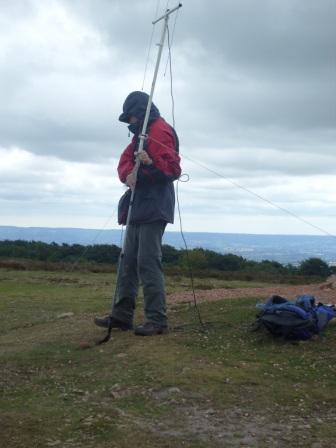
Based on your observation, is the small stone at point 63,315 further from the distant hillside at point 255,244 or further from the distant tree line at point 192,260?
the distant tree line at point 192,260

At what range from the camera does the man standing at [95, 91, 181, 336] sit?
683cm

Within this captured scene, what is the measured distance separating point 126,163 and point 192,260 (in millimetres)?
16474

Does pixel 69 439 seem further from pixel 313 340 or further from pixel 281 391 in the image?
pixel 313 340

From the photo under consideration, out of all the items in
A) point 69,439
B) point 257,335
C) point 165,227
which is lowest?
point 69,439

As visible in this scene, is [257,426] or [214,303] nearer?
[257,426]

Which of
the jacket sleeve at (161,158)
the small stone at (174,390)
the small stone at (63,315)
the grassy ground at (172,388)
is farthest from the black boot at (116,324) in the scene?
the small stone at (174,390)

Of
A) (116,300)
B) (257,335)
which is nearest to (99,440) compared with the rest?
(257,335)

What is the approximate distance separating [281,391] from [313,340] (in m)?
1.43

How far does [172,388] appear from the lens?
5.01 m

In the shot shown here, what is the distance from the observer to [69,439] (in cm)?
410

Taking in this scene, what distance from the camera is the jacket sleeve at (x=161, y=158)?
6.79m

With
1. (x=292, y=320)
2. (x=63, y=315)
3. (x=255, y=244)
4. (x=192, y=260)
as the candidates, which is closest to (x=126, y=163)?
(x=292, y=320)

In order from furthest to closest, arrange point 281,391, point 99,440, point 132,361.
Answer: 1. point 132,361
2. point 281,391
3. point 99,440

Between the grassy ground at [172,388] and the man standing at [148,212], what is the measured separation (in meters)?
0.28
